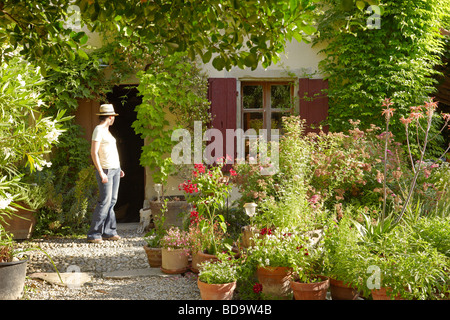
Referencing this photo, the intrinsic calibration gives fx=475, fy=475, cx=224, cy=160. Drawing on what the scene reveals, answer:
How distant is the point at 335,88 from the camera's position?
7.91m

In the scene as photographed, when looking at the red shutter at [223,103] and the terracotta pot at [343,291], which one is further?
the red shutter at [223,103]

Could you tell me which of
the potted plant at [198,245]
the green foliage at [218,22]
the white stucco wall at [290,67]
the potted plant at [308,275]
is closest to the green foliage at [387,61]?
the white stucco wall at [290,67]

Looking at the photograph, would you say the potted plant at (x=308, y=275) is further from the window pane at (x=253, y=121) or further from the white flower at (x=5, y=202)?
the window pane at (x=253, y=121)

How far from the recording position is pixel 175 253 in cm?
466

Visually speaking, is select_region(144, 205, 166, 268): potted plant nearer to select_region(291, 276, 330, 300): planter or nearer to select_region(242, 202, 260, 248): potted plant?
select_region(242, 202, 260, 248): potted plant

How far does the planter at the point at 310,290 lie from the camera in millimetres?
3525

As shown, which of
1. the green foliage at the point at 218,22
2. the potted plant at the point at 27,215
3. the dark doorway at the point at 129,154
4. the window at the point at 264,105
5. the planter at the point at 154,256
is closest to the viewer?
the green foliage at the point at 218,22

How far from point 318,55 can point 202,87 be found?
207 cm

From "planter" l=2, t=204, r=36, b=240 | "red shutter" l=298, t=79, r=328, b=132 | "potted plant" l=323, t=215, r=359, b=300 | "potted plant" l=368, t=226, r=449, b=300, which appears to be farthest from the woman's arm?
"potted plant" l=368, t=226, r=449, b=300

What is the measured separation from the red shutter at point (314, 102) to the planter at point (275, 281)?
14.7ft

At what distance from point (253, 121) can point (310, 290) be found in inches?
191

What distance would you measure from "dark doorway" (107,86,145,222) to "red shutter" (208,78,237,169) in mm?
2154

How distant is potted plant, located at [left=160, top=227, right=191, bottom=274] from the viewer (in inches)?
184
